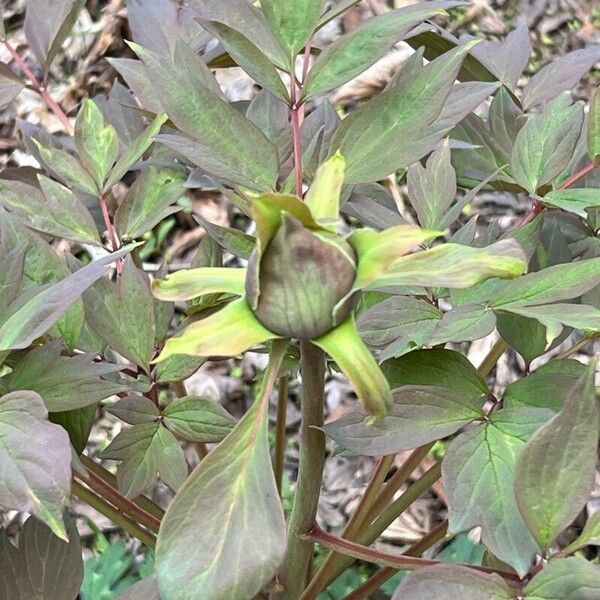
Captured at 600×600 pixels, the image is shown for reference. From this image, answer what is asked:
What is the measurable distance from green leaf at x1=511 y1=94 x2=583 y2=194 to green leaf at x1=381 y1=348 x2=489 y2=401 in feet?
0.50

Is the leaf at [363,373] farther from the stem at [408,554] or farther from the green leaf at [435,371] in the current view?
the stem at [408,554]

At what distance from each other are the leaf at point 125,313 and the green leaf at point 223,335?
0.21 m

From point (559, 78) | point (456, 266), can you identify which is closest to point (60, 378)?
point (456, 266)

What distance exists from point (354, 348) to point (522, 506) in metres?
0.13

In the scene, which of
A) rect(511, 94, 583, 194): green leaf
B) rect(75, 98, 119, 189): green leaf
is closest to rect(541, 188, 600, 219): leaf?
rect(511, 94, 583, 194): green leaf

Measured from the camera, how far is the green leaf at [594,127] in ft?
1.83

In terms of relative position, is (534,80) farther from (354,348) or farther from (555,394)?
(354,348)

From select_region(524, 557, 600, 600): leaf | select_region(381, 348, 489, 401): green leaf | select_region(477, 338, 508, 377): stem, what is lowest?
select_region(477, 338, 508, 377): stem

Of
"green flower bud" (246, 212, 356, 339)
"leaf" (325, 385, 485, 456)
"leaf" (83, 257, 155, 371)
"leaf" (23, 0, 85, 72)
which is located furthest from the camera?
"leaf" (23, 0, 85, 72)

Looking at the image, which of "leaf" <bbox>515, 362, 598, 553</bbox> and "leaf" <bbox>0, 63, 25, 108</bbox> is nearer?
"leaf" <bbox>515, 362, 598, 553</bbox>

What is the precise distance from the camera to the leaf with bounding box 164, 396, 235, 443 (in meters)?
0.57

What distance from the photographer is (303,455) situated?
0.44 m

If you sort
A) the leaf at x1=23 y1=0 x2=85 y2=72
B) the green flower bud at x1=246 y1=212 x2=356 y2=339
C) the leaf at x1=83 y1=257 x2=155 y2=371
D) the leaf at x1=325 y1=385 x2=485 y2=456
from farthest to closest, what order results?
1. the leaf at x1=23 y1=0 x2=85 y2=72
2. the leaf at x1=83 y1=257 x2=155 y2=371
3. the leaf at x1=325 y1=385 x2=485 y2=456
4. the green flower bud at x1=246 y1=212 x2=356 y2=339

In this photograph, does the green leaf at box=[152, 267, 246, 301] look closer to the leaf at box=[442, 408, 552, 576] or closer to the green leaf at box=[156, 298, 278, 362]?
the green leaf at box=[156, 298, 278, 362]
